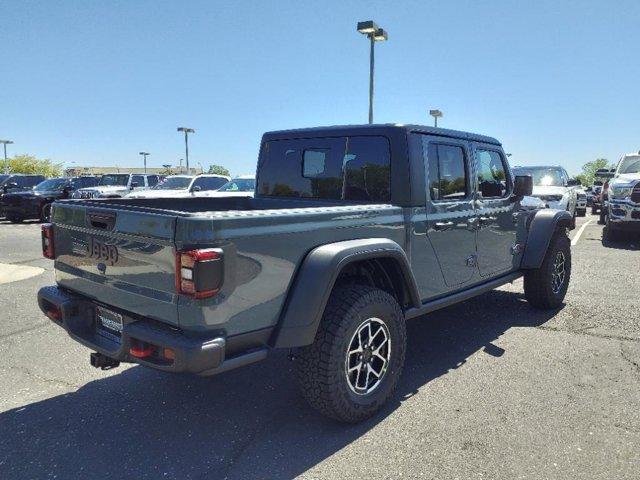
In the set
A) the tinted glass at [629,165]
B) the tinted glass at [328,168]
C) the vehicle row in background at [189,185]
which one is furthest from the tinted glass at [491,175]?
the vehicle row in background at [189,185]

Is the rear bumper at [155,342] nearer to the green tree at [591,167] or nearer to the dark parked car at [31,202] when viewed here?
the dark parked car at [31,202]

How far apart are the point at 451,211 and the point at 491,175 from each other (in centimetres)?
101

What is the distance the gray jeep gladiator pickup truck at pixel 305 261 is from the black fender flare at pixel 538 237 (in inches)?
24.7

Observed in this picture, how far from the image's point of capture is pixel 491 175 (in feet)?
15.3

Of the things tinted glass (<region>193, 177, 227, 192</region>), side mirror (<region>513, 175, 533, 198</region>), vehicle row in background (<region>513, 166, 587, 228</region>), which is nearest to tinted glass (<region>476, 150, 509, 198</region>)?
side mirror (<region>513, 175, 533, 198</region>)

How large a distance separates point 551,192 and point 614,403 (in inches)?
415

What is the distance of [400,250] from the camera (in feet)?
10.7

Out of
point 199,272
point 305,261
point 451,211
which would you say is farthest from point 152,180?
point 199,272

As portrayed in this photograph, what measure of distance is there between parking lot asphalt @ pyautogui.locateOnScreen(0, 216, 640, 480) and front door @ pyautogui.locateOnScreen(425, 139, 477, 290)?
2.63 ft

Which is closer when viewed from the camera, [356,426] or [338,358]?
[338,358]

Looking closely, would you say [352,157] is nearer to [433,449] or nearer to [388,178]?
[388,178]

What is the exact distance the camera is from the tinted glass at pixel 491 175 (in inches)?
175

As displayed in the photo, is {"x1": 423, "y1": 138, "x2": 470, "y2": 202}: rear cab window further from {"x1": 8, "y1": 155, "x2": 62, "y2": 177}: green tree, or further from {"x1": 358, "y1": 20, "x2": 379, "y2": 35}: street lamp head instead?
{"x1": 8, "y1": 155, "x2": 62, "y2": 177}: green tree

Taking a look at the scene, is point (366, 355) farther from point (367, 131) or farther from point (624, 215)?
point (624, 215)
